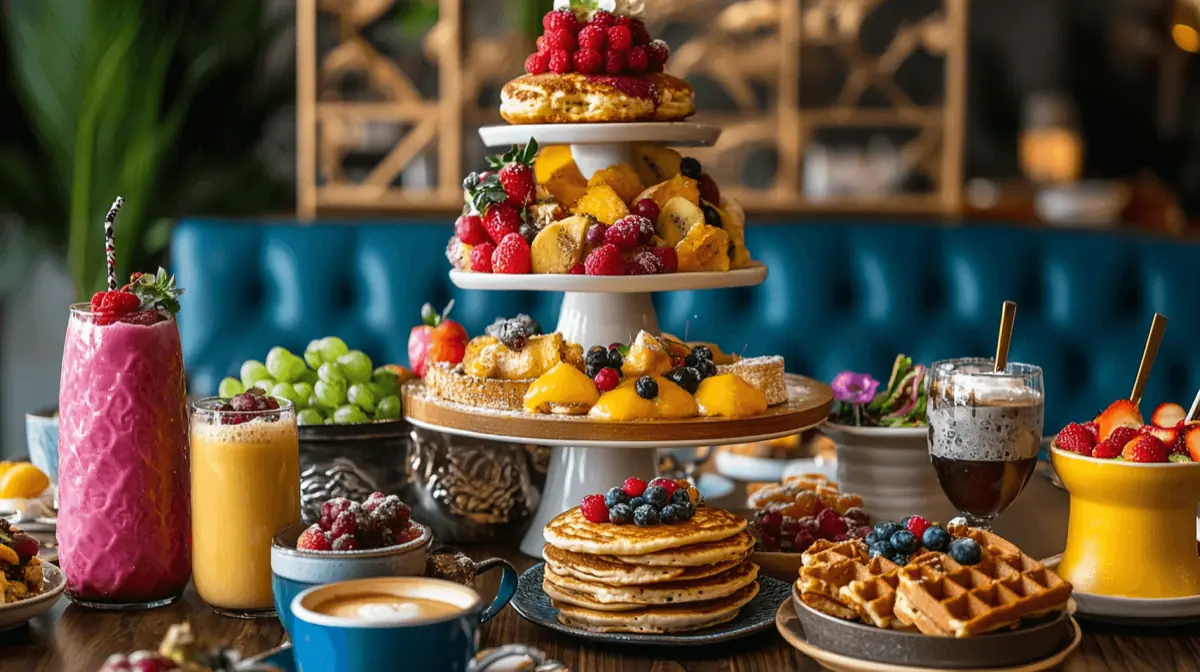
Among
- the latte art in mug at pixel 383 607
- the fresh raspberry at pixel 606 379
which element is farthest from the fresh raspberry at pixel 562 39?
the latte art in mug at pixel 383 607

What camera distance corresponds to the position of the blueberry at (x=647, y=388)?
5.08 feet

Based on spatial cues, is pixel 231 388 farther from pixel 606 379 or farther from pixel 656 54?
pixel 656 54

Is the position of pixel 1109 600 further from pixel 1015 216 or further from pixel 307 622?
pixel 1015 216

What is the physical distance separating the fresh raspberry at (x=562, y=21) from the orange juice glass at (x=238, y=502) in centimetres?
67

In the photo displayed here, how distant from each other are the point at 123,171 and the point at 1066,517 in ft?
11.5

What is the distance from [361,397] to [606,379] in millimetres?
355

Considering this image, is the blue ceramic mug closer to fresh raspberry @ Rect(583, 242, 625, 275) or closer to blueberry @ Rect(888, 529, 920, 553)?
blueberry @ Rect(888, 529, 920, 553)

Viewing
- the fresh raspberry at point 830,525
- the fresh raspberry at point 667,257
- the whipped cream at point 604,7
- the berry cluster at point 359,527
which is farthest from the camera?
the whipped cream at point 604,7

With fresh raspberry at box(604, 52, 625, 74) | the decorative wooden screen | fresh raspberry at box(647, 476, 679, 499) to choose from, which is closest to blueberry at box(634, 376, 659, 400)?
fresh raspberry at box(647, 476, 679, 499)

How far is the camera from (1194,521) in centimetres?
139

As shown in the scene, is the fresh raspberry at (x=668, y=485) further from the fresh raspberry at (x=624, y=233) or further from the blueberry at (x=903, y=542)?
the fresh raspberry at (x=624, y=233)

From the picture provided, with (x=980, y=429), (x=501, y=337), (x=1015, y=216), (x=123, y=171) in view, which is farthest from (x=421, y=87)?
(x=980, y=429)

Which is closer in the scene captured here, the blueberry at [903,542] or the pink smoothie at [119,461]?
the blueberry at [903,542]

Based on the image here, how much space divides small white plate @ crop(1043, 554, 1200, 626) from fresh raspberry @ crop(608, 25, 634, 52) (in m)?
0.89
